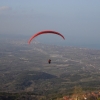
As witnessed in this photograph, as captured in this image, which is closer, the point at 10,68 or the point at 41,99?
the point at 41,99

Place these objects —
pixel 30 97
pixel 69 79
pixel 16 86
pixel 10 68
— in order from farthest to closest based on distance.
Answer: pixel 10 68, pixel 69 79, pixel 16 86, pixel 30 97

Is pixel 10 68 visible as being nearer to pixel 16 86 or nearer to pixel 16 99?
pixel 16 86

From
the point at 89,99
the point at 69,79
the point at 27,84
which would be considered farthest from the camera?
the point at 69,79

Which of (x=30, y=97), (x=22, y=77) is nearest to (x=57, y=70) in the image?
(x=22, y=77)

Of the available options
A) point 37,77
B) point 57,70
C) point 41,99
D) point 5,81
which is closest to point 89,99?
point 41,99

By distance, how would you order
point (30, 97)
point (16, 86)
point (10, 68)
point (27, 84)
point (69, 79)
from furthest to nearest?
point (10, 68) < point (69, 79) < point (27, 84) < point (16, 86) < point (30, 97)

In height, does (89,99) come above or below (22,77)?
above

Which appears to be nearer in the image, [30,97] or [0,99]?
[0,99]

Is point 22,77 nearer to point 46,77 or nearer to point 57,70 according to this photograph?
point 46,77

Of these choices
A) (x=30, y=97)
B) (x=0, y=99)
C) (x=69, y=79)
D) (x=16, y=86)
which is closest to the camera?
(x=0, y=99)
